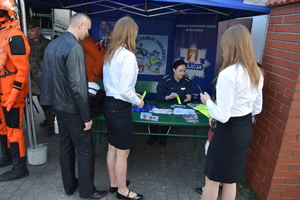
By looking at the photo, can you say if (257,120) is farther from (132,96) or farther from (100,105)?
(100,105)

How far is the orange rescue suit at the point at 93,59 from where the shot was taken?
185 inches

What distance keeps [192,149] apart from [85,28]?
2.60 meters

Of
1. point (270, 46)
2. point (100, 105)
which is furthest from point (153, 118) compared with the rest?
point (270, 46)

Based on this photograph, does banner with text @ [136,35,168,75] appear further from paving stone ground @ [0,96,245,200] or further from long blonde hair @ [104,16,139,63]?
long blonde hair @ [104,16,139,63]

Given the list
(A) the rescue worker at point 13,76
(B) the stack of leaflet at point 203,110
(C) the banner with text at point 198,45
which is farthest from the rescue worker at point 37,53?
(C) the banner with text at point 198,45

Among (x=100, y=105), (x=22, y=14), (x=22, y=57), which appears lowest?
(x=100, y=105)

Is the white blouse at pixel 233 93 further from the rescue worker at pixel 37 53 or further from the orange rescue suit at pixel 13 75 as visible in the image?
the rescue worker at pixel 37 53

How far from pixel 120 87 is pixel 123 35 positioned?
1.54 feet

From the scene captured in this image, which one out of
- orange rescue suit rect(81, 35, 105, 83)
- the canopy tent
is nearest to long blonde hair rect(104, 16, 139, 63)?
the canopy tent

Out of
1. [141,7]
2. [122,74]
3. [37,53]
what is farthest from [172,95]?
[37,53]

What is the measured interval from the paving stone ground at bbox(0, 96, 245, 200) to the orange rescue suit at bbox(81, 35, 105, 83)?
4.68 feet

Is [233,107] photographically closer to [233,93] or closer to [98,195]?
[233,93]

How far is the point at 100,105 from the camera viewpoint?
2.45m

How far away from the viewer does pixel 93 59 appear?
4.81 m
